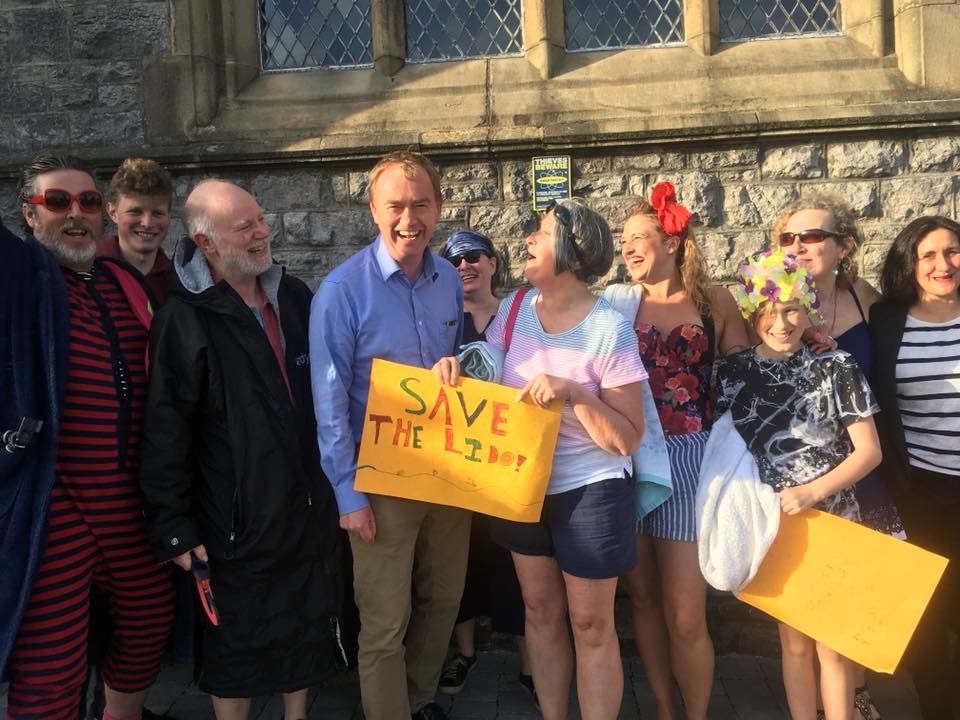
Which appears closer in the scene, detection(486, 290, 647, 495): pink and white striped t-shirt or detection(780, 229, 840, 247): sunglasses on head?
detection(486, 290, 647, 495): pink and white striped t-shirt

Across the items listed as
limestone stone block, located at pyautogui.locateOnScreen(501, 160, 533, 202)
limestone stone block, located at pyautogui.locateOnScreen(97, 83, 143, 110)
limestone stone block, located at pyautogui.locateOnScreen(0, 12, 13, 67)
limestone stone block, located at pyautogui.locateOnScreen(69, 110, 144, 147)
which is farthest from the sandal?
limestone stone block, located at pyautogui.locateOnScreen(0, 12, 13, 67)

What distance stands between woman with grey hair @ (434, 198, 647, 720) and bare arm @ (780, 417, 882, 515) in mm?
566

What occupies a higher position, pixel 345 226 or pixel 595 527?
pixel 345 226

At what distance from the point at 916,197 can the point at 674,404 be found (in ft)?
8.93

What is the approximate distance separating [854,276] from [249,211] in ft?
7.92

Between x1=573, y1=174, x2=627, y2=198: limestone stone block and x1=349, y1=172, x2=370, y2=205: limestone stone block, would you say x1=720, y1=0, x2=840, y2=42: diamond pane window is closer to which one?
x1=573, y1=174, x2=627, y2=198: limestone stone block

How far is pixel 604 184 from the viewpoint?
4.39m

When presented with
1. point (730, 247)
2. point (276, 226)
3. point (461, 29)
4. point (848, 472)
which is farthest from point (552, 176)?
point (848, 472)

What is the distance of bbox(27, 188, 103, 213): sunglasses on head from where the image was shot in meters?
2.48

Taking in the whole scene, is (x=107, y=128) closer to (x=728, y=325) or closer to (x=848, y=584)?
(x=728, y=325)

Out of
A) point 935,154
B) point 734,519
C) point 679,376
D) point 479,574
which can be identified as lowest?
point 479,574

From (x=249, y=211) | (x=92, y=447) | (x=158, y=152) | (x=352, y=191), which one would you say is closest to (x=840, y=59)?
(x=352, y=191)

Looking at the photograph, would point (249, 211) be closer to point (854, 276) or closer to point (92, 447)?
point (92, 447)

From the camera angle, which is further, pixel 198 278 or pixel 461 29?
pixel 461 29
